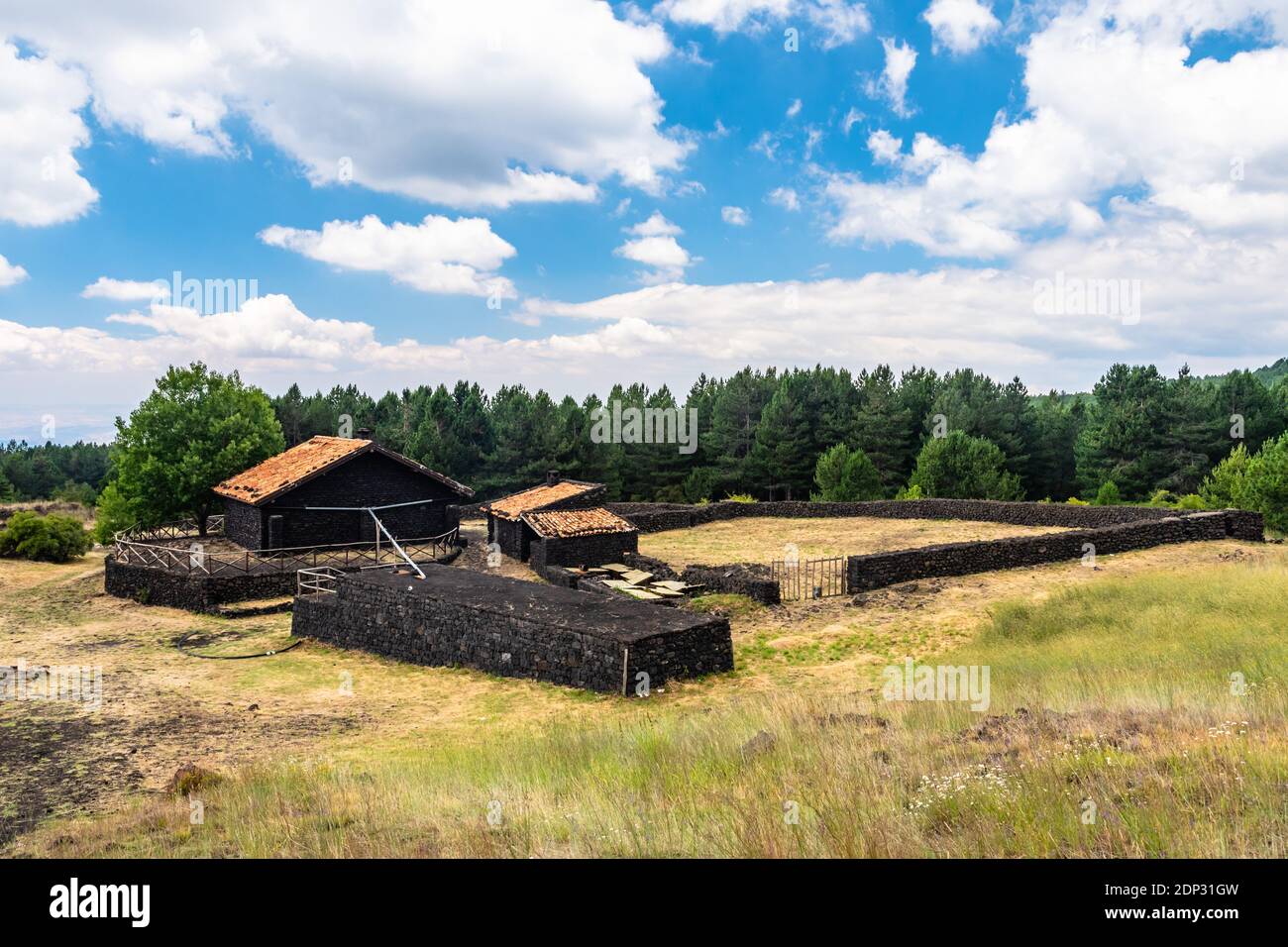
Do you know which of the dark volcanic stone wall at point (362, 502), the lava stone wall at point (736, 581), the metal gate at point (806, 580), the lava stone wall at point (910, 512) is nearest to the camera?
the lava stone wall at point (736, 581)

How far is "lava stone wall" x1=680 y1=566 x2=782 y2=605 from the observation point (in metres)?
20.7

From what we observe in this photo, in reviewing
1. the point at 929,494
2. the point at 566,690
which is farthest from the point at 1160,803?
the point at 929,494

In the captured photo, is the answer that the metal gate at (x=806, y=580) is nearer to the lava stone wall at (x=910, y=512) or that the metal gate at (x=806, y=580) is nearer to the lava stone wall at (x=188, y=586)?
the lava stone wall at (x=910, y=512)

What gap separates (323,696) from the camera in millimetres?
15289

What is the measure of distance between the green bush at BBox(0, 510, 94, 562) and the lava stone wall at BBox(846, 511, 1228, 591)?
117 feet

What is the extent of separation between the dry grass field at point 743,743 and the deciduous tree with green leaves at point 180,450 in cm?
1302

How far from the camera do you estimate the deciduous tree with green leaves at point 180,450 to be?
32875 mm

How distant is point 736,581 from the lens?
2166 cm

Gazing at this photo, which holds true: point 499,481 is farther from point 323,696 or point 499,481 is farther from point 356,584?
point 323,696

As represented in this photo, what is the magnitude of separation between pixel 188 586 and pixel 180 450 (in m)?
12.6

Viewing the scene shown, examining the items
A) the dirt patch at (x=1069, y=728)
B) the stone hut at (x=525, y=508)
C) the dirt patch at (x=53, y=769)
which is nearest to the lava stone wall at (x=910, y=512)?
the stone hut at (x=525, y=508)

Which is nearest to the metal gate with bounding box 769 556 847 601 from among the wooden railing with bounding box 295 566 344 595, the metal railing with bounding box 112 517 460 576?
the wooden railing with bounding box 295 566 344 595

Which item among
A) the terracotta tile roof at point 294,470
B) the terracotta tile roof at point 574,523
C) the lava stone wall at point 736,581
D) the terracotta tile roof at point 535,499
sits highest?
the terracotta tile roof at point 294,470
